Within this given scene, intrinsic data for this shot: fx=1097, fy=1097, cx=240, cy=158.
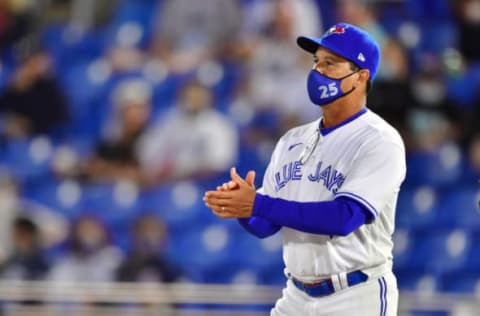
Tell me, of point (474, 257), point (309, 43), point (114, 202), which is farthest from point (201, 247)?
point (309, 43)

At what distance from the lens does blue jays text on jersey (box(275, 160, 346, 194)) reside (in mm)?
3801

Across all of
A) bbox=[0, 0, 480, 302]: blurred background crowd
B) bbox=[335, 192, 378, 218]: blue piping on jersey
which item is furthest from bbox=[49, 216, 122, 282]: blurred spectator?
bbox=[335, 192, 378, 218]: blue piping on jersey

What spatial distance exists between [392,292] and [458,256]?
3.49m

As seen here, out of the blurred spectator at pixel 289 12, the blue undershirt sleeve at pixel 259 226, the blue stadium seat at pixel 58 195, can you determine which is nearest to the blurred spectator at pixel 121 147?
the blue stadium seat at pixel 58 195

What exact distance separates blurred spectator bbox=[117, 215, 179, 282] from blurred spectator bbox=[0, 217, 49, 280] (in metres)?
0.53

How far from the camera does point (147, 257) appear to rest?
6992 millimetres

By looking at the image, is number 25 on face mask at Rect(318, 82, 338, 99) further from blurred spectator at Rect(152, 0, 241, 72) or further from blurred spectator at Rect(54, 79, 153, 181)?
blurred spectator at Rect(152, 0, 241, 72)

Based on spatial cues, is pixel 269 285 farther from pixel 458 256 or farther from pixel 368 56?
pixel 368 56

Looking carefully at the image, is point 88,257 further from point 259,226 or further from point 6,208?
point 259,226

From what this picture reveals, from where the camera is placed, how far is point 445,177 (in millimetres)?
7484

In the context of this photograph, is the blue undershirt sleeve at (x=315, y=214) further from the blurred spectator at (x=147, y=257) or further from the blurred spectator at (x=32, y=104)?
the blurred spectator at (x=32, y=104)

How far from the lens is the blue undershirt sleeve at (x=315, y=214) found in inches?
142

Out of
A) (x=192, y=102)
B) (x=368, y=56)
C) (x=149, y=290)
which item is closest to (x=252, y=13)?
(x=192, y=102)

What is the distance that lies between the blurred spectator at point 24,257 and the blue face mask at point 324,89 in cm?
357
